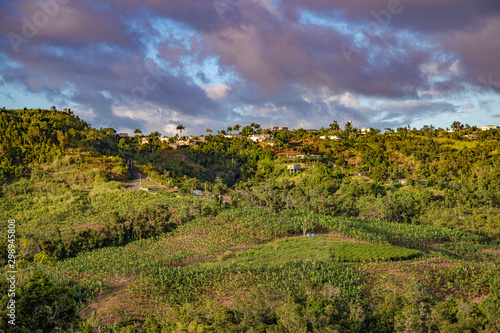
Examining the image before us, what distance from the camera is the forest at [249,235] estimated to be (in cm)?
2206

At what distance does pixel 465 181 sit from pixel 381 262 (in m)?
48.9

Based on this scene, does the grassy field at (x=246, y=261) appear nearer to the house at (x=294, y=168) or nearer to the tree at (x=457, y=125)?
the house at (x=294, y=168)

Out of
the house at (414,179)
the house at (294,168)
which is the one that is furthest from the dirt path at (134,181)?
the house at (414,179)

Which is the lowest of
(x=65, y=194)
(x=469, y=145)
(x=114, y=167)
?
(x=65, y=194)

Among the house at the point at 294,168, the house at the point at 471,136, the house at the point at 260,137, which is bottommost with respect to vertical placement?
the house at the point at 294,168

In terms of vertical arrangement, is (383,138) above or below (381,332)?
above

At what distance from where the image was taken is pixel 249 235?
4619cm

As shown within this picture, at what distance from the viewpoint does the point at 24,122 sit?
7844 cm

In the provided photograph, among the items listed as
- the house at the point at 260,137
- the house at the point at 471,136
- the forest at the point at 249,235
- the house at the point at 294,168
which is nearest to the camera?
the forest at the point at 249,235

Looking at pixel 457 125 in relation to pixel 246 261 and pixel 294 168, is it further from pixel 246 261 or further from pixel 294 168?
pixel 246 261

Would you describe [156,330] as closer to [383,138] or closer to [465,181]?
[465,181]

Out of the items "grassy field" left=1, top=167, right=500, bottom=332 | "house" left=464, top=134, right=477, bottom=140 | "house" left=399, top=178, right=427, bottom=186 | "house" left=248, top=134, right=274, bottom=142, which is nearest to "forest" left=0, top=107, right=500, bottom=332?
"grassy field" left=1, top=167, right=500, bottom=332

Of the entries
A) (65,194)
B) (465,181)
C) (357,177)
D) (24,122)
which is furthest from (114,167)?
(465,181)

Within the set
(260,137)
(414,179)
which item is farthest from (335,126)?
(414,179)
